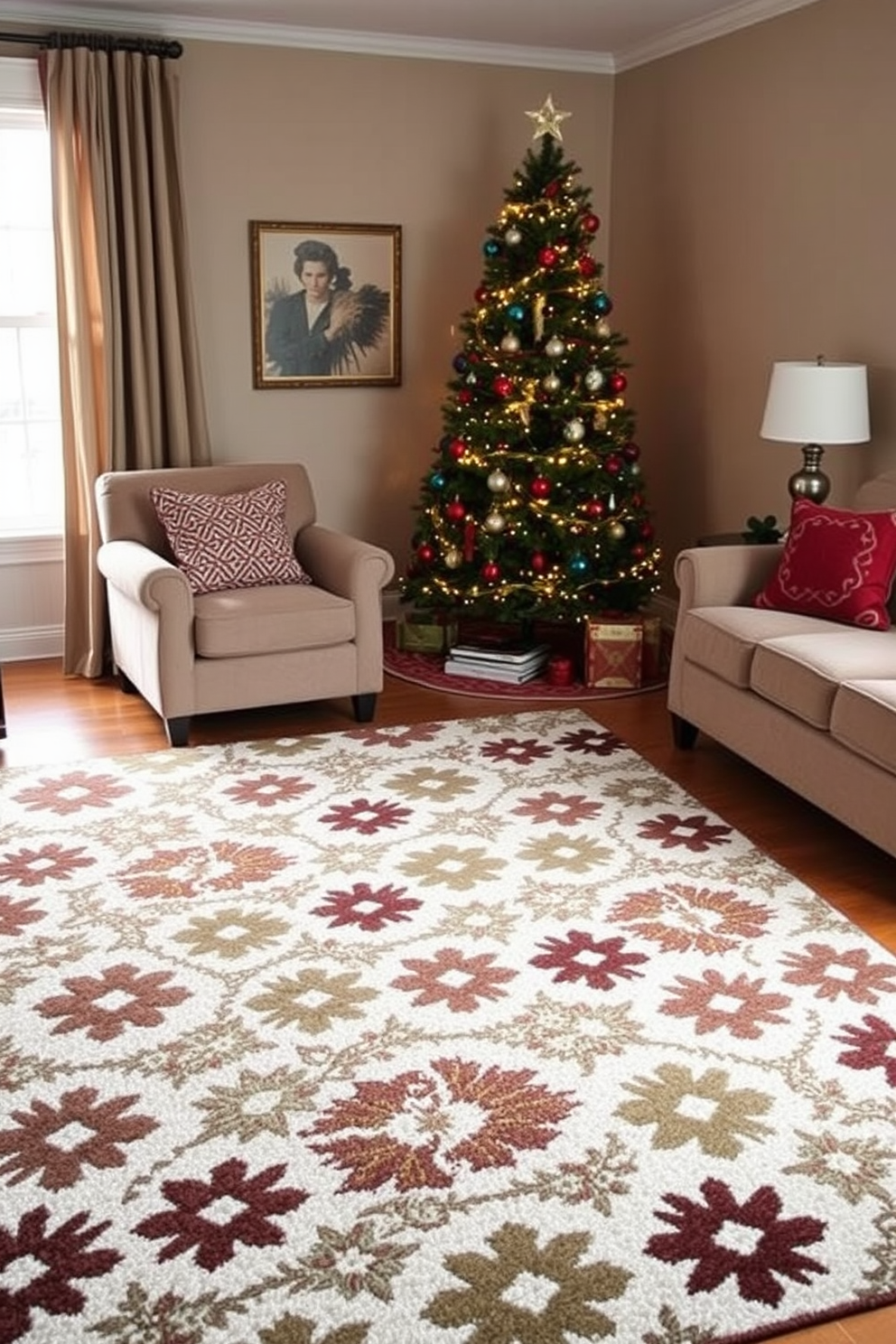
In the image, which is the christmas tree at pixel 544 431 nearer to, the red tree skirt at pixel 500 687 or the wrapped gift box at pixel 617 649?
the wrapped gift box at pixel 617 649

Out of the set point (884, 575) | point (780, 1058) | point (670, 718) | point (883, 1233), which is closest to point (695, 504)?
point (670, 718)

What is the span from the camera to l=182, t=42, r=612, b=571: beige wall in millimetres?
5629

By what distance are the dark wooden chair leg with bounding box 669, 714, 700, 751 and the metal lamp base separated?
906mm

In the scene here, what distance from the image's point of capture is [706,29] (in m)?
5.36

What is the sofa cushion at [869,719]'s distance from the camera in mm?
3383

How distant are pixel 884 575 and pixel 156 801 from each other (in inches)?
94.7

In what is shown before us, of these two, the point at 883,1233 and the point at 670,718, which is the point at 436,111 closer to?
the point at 670,718

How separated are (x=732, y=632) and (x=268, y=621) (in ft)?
5.27

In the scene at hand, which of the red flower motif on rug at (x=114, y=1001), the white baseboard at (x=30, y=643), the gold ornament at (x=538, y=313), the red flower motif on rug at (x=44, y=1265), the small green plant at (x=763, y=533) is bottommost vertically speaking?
the red flower motif on rug at (x=44, y=1265)

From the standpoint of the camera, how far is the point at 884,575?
4152mm

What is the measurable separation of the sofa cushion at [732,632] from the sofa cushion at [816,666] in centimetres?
6

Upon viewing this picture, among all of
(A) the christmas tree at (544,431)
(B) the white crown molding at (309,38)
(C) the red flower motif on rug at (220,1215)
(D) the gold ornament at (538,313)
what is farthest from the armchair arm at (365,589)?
(C) the red flower motif on rug at (220,1215)

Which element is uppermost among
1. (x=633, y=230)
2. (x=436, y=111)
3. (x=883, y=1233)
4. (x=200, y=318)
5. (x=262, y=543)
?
(x=436, y=111)

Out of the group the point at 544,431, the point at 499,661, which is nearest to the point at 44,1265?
the point at 499,661
